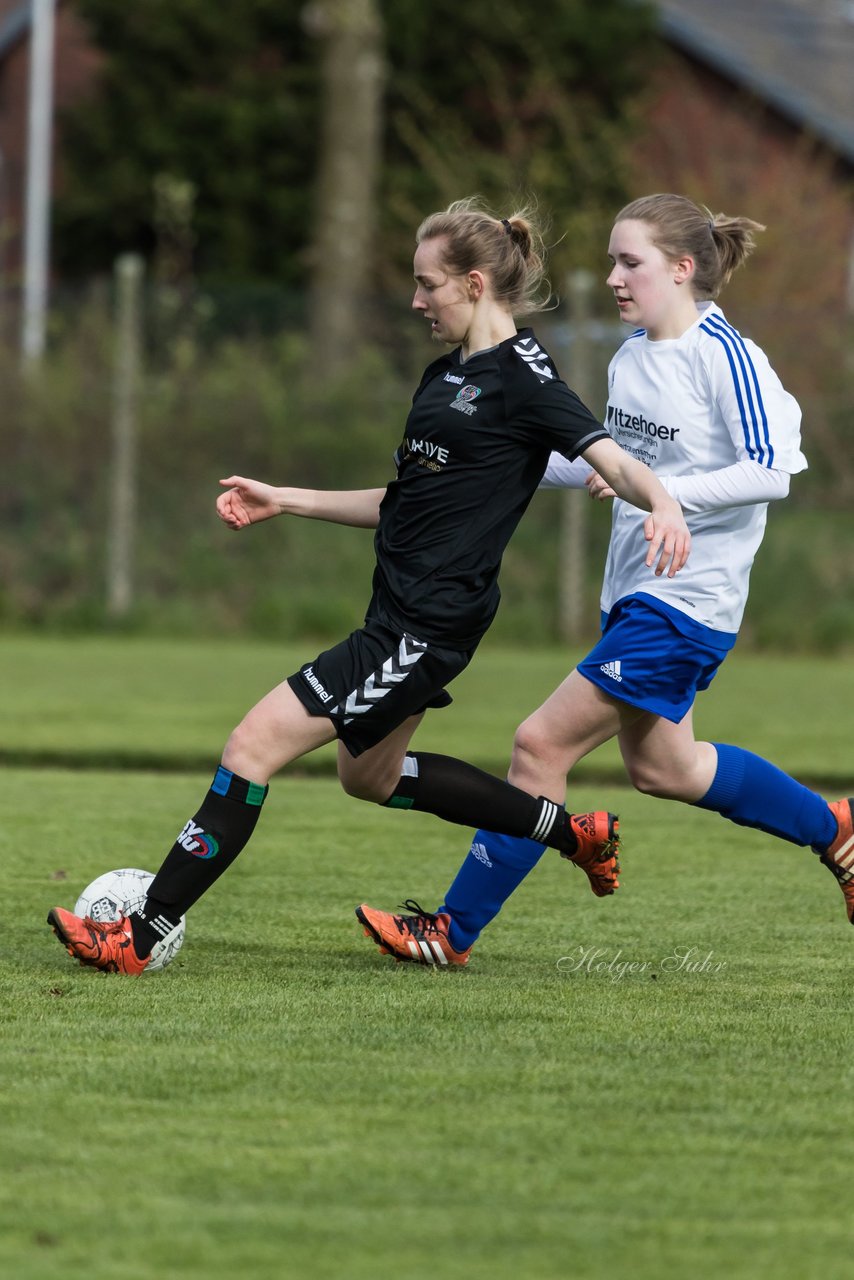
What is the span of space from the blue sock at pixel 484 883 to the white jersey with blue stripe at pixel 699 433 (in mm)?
678

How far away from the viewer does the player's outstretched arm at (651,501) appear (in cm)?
440

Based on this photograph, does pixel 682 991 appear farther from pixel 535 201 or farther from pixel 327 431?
pixel 327 431

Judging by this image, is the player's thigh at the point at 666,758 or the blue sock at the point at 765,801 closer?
the player's thigh at the point at 666,758

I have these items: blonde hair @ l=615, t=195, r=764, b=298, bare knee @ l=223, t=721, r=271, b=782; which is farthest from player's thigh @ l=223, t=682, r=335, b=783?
blonde hair @ l=615, t=195, r=764, b=298

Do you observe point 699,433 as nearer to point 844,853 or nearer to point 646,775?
point 646,775

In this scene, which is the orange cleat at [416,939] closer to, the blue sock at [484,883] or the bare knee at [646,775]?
the blue sock at [484,883]

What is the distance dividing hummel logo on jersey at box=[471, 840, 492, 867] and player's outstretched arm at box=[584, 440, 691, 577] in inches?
36.8

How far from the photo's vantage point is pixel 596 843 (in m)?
4.93

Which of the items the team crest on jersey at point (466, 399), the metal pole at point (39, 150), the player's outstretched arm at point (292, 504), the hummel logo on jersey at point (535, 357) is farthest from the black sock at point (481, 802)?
the metal pole at point (39, 150)

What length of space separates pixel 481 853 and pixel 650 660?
652 mm

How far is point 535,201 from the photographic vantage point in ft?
16.6

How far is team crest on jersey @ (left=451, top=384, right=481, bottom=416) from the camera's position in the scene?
467 centimetres

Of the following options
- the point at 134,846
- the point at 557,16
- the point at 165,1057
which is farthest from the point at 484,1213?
the point at 557,16

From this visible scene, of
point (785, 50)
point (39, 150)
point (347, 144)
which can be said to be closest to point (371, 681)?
point (347, 144)
